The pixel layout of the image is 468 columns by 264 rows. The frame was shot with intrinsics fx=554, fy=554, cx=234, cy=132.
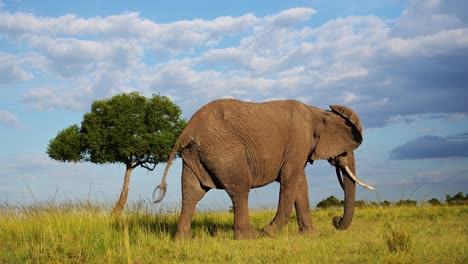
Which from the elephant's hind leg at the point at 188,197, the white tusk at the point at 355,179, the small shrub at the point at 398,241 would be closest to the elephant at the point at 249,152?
the elephant's hind leg at the point at 188,197

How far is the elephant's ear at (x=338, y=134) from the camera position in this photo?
42.4 ft

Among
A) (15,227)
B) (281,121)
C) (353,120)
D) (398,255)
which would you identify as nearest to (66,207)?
(15,227)

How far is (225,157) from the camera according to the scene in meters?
11.4

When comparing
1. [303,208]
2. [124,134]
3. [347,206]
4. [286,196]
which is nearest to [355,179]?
[347,206]

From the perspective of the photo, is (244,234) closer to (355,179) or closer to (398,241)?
(355,179)

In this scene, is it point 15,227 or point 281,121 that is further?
point 15,227

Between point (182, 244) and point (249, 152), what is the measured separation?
8.65 ft

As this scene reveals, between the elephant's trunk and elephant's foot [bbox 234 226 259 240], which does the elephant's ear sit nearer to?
the elephant's trunk

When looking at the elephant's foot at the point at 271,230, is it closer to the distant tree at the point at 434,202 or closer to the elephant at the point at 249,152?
the elephant at the point at 249,152

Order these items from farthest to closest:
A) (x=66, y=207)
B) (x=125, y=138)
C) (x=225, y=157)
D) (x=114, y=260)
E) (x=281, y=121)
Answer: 1. (x=125, y=138)
2. (x=66, y=207)
3. (x=281, y=121)
4. (x=225, y=157)
5. (x=114, y=260)

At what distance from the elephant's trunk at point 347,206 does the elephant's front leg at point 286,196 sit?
1564mm

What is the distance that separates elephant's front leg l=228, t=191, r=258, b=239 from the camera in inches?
449

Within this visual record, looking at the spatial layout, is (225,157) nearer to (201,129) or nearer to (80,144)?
(201,129)

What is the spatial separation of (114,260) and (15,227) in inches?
237
